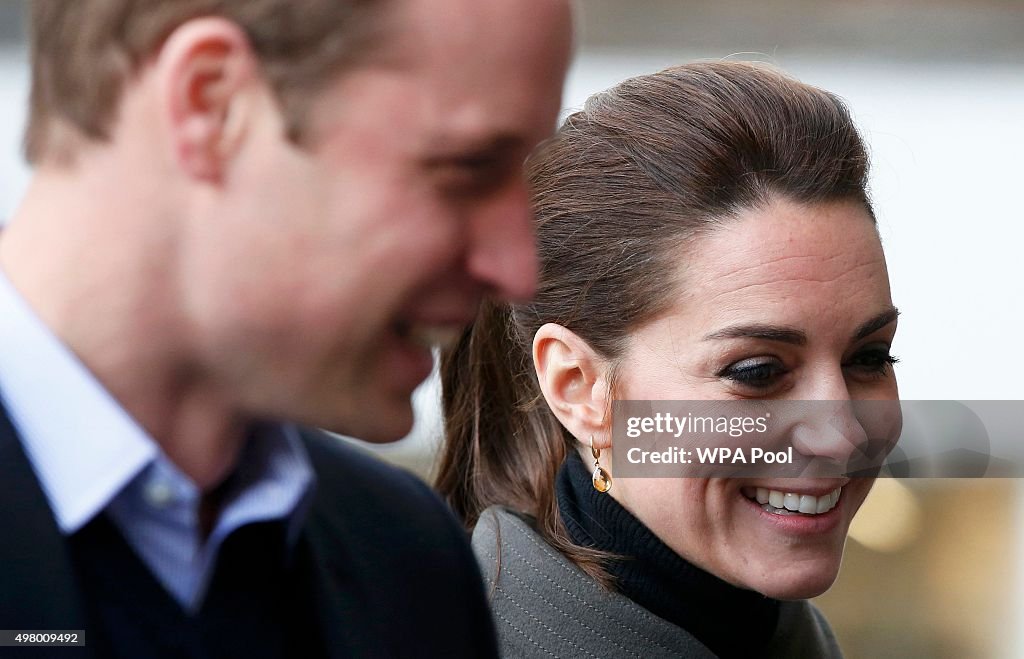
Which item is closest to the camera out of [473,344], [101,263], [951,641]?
[101,263]

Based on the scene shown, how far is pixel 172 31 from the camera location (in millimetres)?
707

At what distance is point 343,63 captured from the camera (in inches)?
28.4

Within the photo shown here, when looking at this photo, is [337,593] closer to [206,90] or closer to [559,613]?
[206,90]

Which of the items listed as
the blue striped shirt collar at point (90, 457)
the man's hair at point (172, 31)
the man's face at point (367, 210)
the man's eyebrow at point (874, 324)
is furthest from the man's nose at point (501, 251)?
the man's eyebrow at point (874, 324)

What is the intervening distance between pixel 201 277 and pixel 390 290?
114mm

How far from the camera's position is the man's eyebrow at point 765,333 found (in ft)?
5.76

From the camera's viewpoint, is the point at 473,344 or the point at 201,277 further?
the point at 473,344

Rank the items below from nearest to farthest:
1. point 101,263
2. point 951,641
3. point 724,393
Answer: point 101,263 < point 724,393 < point 951,641

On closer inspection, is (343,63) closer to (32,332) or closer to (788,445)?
(32,332)

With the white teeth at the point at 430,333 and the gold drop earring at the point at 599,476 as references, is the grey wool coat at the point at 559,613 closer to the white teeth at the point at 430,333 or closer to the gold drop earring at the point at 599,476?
the gold drop earring at the point at 599,476

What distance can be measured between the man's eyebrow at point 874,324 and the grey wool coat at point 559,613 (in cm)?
50

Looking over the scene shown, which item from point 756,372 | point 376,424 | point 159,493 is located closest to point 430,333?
point 376,424

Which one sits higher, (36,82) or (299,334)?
(36,82)

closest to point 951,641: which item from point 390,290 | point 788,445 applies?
point 788,445
